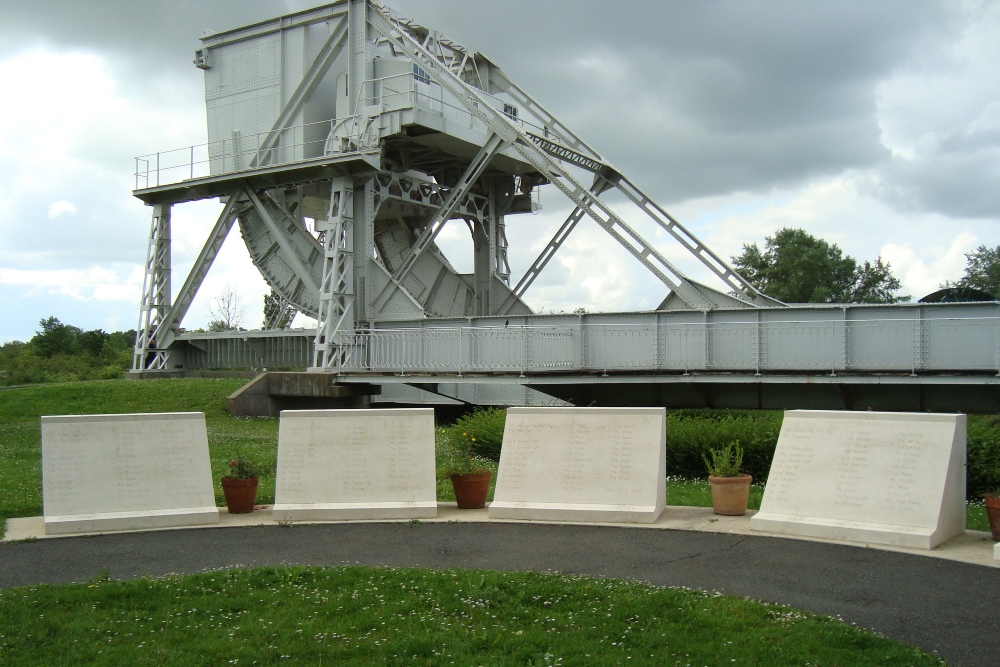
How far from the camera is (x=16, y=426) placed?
85.4 feet

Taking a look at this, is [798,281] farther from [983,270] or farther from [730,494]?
[730,494]

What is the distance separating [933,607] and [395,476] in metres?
7.09

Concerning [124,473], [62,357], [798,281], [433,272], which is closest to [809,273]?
[798,281]

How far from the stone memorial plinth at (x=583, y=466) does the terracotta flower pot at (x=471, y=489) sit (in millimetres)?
585

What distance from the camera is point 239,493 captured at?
13.2 m

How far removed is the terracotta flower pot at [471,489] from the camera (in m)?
13.3

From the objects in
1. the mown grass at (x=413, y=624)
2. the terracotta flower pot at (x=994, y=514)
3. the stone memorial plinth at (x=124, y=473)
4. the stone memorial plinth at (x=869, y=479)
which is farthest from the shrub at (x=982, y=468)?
the stone memorial plinth at (x=124, y=473)

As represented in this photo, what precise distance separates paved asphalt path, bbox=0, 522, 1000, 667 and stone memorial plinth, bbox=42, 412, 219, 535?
1.55ft

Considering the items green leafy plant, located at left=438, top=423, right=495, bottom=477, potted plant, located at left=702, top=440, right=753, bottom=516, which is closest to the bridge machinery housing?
green leafy plant, located at left=438, top=423, right=495, bottom=477

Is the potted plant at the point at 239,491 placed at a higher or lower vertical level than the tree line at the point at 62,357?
lower

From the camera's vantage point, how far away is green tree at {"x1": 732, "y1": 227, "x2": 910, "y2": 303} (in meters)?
65.9

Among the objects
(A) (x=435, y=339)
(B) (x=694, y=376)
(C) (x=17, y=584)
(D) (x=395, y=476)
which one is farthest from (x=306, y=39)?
(C) (x=17, y=584)

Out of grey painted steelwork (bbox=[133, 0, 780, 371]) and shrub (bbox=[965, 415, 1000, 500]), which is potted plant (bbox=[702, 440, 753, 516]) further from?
grey painted steelwork (bbox=[133, 0, 780, 371])

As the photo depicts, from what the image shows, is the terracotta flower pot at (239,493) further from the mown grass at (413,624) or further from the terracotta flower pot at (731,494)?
the terracotta flower pot at (731,494)
